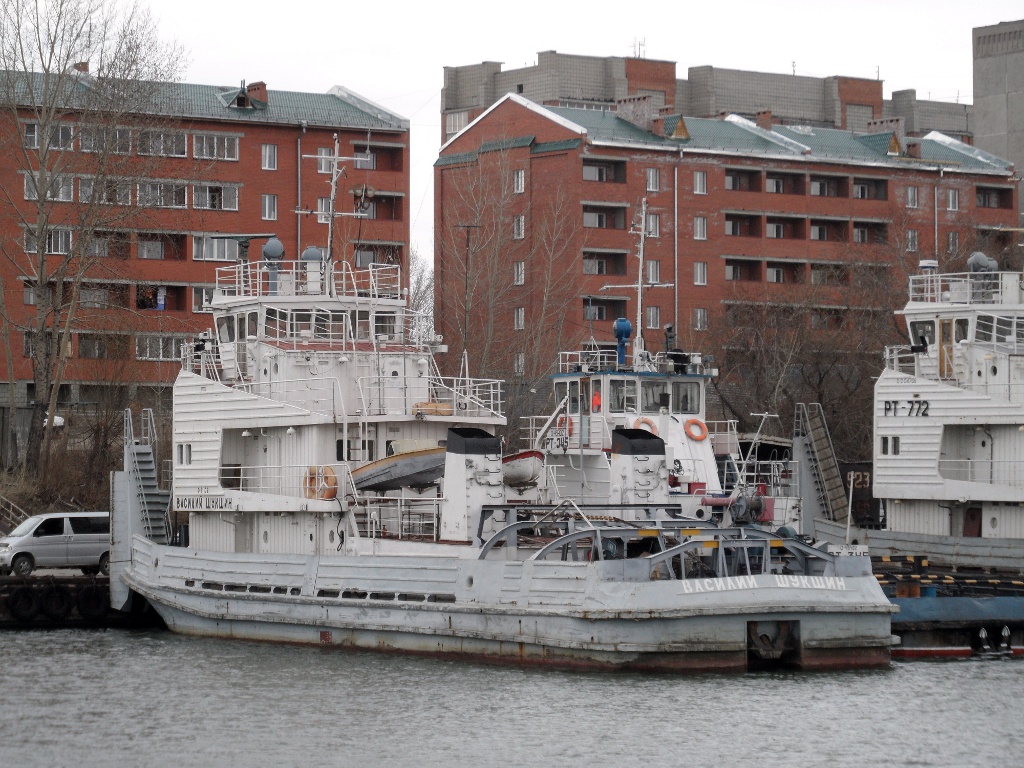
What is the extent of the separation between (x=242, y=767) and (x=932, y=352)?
2313 cm

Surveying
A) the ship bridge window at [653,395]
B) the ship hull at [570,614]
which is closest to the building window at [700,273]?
the ship bridge window at [653,395]

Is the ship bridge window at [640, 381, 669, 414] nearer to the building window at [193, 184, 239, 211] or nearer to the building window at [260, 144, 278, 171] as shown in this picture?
the building window at [193, 184, 239, 211]

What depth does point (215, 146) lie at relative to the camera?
67875 millimetres

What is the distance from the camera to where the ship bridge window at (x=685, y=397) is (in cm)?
3456

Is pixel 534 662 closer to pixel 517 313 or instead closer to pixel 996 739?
pixel 996 739

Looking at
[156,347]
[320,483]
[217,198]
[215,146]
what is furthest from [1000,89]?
[320,483]

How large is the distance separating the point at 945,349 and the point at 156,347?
32678mm

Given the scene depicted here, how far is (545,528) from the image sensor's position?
28250 millimetres

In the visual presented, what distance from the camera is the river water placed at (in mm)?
20672

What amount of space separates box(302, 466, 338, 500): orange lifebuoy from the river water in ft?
9.70

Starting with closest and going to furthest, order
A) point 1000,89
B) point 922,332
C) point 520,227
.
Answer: point 922,332
point 520,227
point 1000,89

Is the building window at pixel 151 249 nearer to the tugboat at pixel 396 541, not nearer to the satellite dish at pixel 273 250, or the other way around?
the tugboat at pixel 396 541

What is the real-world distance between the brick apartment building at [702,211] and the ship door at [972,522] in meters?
26.5

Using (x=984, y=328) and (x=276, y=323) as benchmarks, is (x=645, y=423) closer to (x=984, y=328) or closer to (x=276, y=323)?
(x=276, y=323)
